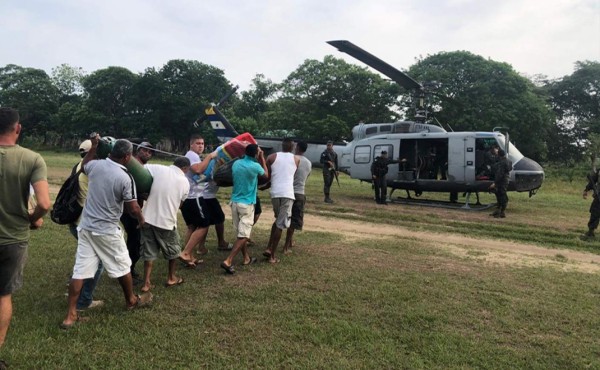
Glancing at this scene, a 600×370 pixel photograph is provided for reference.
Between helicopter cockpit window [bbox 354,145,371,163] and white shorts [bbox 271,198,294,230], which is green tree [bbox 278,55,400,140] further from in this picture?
white shorts [bbox 271,198,294,230]

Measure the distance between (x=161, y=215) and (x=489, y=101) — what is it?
99.9ft

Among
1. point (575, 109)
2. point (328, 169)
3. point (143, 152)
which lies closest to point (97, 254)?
point (143, 152)

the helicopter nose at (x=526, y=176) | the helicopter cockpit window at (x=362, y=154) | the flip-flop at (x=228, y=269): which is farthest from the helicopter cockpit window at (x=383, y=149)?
the flip-flop at (x=228, y=269)

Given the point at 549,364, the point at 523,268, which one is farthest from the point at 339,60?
the point at 549,364

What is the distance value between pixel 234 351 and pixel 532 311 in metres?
3.09

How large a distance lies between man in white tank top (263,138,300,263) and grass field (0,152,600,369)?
361 mm

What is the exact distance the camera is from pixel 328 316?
160 inches

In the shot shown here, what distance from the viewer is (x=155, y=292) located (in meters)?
4.57

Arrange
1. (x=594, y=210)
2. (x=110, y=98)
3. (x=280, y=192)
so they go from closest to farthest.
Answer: (x=280, y=192)
(x=594, y=210)
(x=110, y=98)

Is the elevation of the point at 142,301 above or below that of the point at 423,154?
below

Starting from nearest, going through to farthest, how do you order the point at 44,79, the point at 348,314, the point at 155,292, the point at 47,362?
the point at 47,362
the point at 348,314
the point at 155,292
the point at 44,79

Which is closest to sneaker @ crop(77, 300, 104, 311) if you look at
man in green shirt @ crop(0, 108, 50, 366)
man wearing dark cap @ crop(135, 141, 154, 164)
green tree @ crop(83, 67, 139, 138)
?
man in green shirt @ crop(0, 108, 50, 366)

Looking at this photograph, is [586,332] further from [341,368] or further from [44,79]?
[44,79]

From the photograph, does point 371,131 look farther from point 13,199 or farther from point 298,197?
point 13,199
